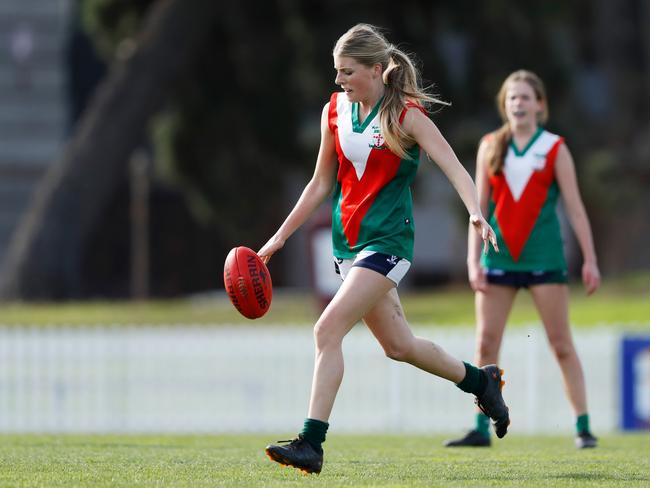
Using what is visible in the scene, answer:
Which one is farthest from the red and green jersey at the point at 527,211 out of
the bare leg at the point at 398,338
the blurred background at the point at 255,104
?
the blurred background at the point at 255,104

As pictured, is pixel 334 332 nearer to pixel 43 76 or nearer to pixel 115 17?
pixel 115 17

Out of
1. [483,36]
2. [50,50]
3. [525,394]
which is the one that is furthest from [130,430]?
[50,50]

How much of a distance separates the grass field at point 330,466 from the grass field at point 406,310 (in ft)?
32.1

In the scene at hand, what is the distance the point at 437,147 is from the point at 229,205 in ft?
51.6

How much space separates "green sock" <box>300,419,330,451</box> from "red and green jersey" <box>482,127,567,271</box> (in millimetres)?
2218

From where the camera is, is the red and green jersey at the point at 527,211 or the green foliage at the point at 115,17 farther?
the green foliage at the point at 115,17

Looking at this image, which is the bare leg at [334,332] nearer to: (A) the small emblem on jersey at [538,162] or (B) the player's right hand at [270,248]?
(B) the player's right hand at [270,248]

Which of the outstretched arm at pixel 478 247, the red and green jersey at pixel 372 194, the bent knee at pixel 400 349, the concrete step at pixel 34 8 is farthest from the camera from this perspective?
the concrete step at pixel 34 8

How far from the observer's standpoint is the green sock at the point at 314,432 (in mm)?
5629

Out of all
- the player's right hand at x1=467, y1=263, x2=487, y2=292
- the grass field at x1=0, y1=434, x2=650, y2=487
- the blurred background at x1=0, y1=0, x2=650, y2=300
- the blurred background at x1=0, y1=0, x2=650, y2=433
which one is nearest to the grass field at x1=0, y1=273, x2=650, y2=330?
the blurred background at x1=0, y1=0, x2=650, y2=433

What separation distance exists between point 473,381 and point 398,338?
48cm

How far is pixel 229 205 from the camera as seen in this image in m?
21.5

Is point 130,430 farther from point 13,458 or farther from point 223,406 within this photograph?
point 13,458

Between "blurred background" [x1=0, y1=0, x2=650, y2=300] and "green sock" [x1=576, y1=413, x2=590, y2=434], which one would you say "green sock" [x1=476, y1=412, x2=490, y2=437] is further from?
"blurred background" [x1=0, y1=0, x2=650, y2=300]
